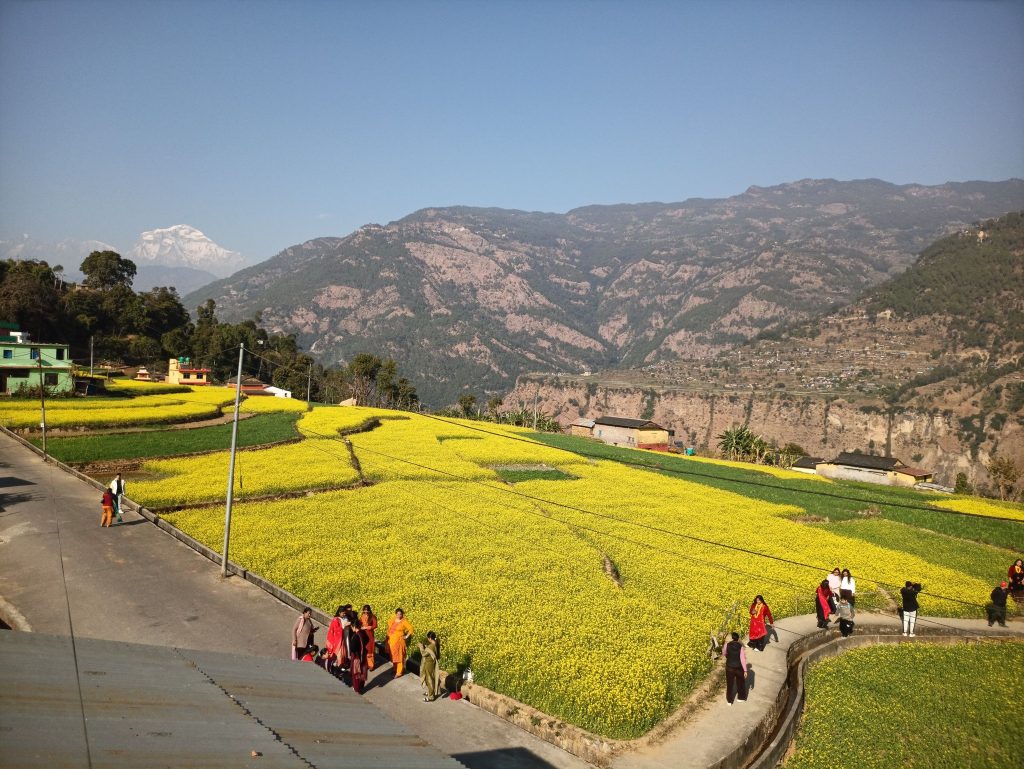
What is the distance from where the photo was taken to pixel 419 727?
12.0m

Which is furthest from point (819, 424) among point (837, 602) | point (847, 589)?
point (837, 602)

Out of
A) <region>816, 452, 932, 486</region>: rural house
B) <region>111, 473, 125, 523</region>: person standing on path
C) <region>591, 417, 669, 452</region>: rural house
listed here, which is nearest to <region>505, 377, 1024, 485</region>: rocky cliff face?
<region>816, 452, 932, 486</region>: rural house

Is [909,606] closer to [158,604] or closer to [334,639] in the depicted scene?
[334,639]

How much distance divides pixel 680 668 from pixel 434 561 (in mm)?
9425

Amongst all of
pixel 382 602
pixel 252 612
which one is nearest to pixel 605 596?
pixel 382 602

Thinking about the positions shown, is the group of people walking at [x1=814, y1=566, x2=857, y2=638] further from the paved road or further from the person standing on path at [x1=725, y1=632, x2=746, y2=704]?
the paved road

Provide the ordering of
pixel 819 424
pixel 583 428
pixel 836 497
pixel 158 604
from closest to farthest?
1. pixel 158 604
2. pixel 836 497
3. pixel 583 428
4. pixel 819 424

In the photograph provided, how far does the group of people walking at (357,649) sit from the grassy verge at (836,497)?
24.5 meters

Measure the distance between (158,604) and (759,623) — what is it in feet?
52.5

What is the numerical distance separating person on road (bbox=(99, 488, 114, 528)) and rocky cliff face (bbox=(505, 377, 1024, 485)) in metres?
124

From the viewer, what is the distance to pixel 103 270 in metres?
109

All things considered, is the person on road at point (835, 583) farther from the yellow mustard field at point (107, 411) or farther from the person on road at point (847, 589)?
the yellow mustard field at point (107, 411)

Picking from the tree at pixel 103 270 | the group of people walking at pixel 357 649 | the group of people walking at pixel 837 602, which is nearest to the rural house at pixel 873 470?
the group of people walking at pixel 837 602

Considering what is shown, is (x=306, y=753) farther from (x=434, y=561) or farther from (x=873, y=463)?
(x=873, y=463)
